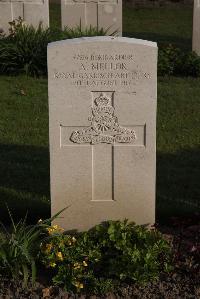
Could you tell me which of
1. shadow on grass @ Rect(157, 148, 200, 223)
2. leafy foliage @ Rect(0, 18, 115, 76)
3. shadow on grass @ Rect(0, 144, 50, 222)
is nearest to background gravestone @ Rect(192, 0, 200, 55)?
leafy foliage @ Rect(0, 18, 115, 76)

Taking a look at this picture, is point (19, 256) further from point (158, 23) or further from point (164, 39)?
point (158, 23)

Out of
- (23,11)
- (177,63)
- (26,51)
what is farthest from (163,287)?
(23,11)

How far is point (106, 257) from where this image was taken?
484 cm

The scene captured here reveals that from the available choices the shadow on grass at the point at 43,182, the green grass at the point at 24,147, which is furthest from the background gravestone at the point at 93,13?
the shadow on grass at the point at 43,182

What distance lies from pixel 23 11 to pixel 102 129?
8.55 metres

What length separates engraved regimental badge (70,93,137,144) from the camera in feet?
16.5

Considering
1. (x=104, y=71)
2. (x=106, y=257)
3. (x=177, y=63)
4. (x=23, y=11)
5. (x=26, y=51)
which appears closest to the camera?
(x=106, y=257)

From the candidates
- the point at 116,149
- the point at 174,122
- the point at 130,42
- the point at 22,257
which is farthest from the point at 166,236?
the point at 174,122

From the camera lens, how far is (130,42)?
492 cm

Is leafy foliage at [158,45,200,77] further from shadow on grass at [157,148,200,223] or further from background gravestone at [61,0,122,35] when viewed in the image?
shadow on grass at [157,148,200,223]

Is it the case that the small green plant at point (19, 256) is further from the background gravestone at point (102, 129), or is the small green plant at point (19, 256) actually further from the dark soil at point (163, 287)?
the background gravestone at point (102, 129)

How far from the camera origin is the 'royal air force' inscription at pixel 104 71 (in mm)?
4945

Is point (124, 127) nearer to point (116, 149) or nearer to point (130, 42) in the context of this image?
point (116, 149)

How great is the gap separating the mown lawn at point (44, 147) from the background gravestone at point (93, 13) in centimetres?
242
